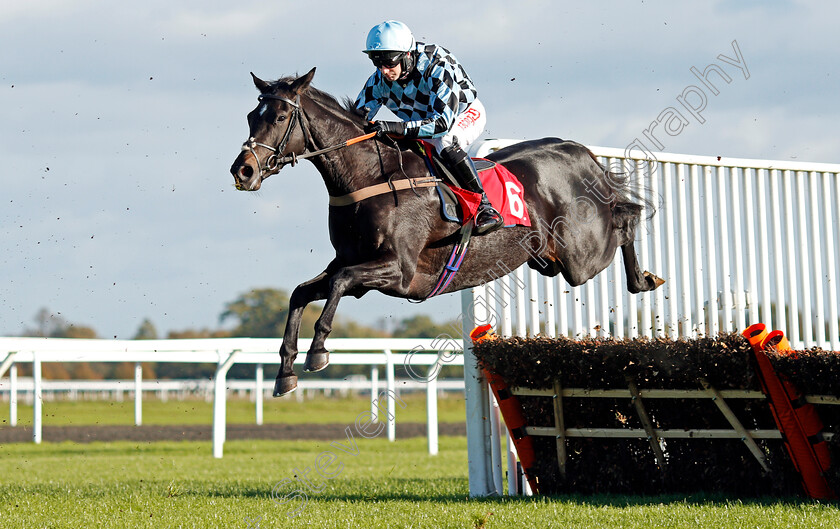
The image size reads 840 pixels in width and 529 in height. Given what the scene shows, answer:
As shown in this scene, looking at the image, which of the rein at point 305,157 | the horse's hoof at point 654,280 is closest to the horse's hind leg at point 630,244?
the horse's hoof at point 654,280

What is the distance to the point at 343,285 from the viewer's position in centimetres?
409

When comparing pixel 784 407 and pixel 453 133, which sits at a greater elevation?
pixel 453 133

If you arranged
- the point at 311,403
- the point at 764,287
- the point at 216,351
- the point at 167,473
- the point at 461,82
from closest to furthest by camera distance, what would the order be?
the point at 461,82
the point at 764,287
the point at 167,473
the point at 216,351
the point at 311,403

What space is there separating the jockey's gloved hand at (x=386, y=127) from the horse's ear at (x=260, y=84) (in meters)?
0.55

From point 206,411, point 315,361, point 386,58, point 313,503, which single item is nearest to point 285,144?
point 386,58

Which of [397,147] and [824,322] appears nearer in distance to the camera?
[397,147]

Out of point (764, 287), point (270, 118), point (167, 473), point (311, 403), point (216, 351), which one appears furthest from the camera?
point (311, 403)

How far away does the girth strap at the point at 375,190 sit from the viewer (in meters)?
4.39

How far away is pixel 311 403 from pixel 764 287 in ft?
51.6

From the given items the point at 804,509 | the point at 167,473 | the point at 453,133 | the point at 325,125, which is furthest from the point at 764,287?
the point at 167,473

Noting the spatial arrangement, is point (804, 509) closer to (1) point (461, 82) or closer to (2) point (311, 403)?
(1) point (461, 82)

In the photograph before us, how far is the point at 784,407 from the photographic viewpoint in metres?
4.75

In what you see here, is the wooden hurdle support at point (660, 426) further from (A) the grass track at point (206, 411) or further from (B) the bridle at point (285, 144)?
(A) the grass track at point (206, 411)

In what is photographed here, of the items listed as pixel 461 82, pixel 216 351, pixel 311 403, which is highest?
pixel 461 82
